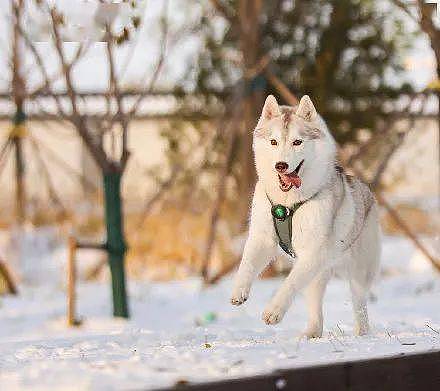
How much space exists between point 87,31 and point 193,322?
203cm

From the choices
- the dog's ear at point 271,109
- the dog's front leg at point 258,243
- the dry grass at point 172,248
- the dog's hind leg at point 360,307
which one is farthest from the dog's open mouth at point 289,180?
the dry grass at point 172,248

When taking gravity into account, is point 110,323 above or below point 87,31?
below

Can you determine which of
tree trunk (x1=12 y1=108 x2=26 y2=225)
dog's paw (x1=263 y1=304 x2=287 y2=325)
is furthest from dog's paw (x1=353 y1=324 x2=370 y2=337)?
tree trunk (x1=12 y1=108 x2=26 y2=225)

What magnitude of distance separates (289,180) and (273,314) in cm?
48

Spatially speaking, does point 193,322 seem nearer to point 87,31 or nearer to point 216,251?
point 87,31

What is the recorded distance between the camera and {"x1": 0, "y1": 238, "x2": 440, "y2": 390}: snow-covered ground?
9.12 ft

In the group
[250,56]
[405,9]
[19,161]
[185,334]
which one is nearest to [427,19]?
[405,9]

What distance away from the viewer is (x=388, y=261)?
9086mm

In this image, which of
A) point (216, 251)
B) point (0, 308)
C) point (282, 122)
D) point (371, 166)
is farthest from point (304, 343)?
point (371, 166)

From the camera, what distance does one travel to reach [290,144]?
3.19m

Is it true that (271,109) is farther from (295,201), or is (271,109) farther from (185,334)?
(185,334)

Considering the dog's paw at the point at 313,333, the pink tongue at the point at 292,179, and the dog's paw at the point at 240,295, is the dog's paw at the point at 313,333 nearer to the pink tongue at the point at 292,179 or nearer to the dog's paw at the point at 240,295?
the dog's paw at the point at 240,295

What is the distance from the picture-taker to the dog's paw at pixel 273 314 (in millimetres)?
3113

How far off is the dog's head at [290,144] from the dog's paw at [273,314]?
16.5 inches
